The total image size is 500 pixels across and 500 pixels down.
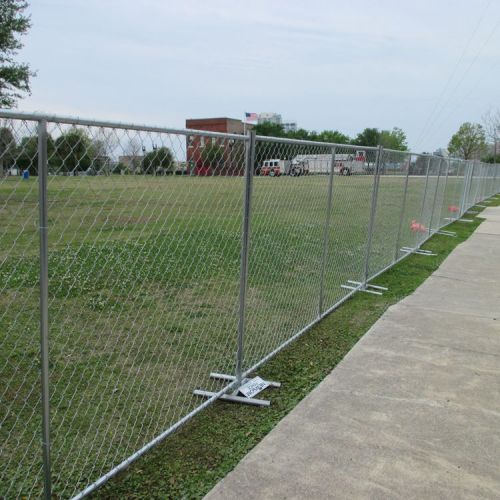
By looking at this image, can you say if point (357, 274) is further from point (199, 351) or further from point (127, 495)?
point (127, 495)

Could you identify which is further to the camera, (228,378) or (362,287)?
(362,287)

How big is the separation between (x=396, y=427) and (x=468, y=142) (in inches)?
2343

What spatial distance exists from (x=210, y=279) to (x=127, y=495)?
4158 millimetres

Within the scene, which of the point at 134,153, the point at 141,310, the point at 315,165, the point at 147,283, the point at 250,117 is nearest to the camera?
the point at 134,153

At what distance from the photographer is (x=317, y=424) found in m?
3.11

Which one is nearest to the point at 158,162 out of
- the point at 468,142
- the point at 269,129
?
the point at 468,142

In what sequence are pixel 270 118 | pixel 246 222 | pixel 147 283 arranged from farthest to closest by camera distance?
1. pixel 270 118
2. pixel 147 283
3. pixel 246 222

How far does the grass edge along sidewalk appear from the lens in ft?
8.30

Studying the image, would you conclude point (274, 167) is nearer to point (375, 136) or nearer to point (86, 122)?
point (86, 122)

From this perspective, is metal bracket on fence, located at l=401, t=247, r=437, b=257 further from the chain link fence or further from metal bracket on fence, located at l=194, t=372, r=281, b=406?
metal bracket on fence, located at l=194, t=372, r=281, b=406

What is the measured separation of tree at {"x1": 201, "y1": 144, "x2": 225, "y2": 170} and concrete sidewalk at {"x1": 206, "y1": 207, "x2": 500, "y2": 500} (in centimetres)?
172

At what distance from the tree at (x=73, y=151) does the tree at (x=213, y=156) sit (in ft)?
3.20

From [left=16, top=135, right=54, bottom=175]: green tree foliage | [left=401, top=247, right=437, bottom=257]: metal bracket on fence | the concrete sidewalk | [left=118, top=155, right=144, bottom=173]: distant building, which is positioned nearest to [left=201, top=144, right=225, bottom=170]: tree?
[left=118, top=155, right=144, bottom=173]: distant building

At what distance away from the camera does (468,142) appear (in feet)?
183
